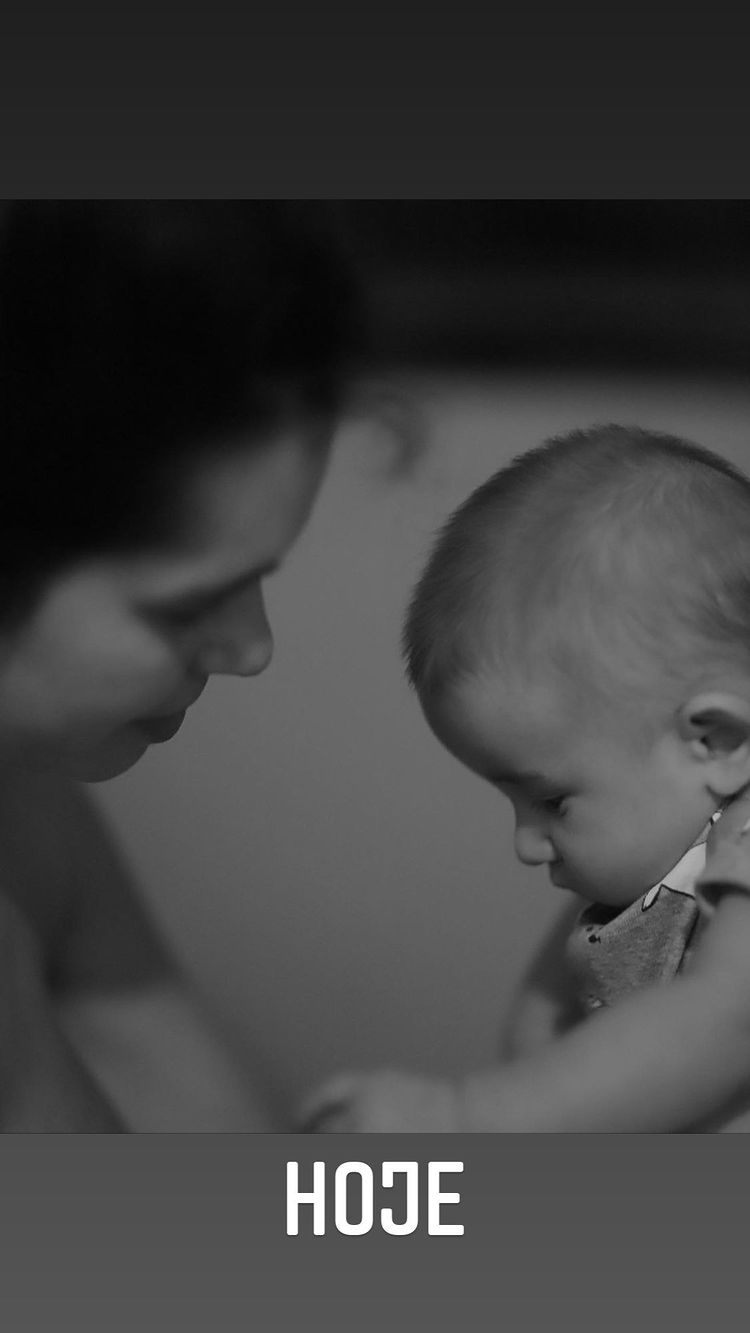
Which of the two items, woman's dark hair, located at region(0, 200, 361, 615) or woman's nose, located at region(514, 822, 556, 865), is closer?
woman's dark hair, located at region(0, 200, 361, 615)

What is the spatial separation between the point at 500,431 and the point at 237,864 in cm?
29

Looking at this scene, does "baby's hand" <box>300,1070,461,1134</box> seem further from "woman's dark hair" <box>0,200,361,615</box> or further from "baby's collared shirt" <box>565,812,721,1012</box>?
"woman's dark hair" <box>0,200,361,615</box>

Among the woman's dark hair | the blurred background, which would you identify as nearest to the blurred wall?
the blurred background

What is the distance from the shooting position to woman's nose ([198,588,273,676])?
0.82 meters

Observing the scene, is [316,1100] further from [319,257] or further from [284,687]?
[319,257]

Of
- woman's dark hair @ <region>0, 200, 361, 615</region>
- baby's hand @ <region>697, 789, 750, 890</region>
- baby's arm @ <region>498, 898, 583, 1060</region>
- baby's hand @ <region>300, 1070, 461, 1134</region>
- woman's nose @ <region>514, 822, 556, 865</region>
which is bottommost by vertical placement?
baby's hand @ <region>300, 1070, 461, 1134</region>

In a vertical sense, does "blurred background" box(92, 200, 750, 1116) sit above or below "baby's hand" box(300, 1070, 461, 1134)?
above

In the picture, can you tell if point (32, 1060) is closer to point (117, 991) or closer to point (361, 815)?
point (117, 991)

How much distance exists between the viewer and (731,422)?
888 millimetres

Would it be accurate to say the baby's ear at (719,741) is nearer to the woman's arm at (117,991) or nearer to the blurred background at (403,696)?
the blurred background at (403,696)

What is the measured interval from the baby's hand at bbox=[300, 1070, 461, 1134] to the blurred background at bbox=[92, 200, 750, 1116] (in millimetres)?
19


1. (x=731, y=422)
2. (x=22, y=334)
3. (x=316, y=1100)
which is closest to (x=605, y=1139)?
(x=316, y=1100)

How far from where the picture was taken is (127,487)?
0.76 metres

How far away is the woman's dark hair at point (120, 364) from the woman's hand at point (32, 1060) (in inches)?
8.2
